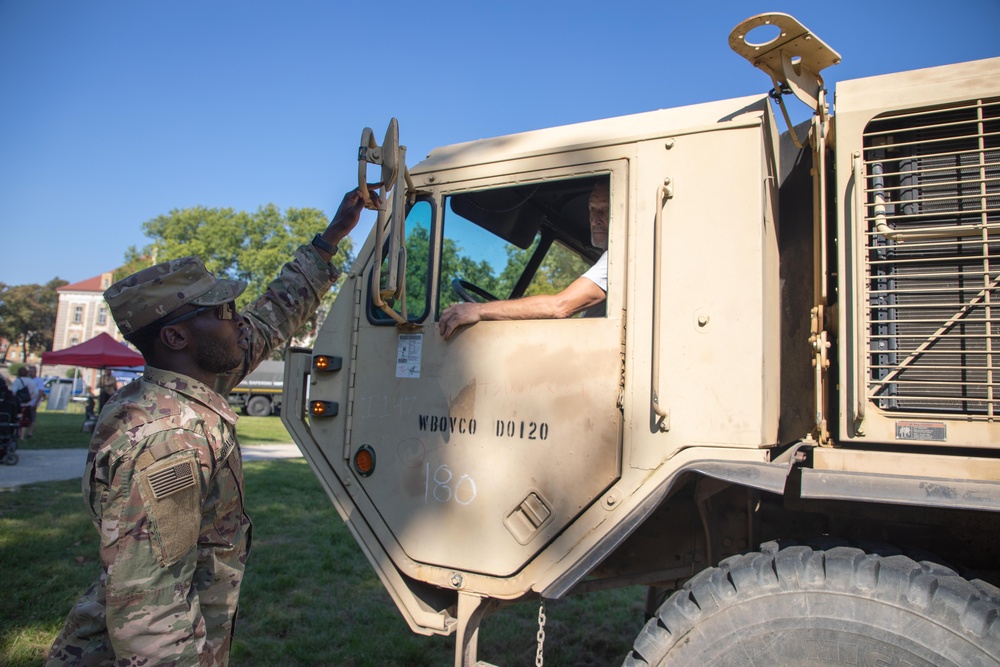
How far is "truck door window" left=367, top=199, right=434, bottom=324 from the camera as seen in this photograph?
112 inches

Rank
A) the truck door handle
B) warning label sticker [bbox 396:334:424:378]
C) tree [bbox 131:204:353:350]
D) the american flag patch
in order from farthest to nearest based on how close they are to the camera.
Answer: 1. tree [bbox 131:204:353:350]
2. warning label sticker [bbox 396:334:424:378]
3. the truck door handle
4. the american flag patch

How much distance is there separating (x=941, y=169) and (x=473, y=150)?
169cm

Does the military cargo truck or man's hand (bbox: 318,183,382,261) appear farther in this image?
man's hand (bbox: 318,183,382,261)

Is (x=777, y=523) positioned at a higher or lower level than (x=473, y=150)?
lower

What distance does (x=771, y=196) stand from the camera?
8.02 feet

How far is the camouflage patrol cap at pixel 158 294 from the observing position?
7.61ft

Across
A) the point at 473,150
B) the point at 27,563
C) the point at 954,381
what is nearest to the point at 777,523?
the point at 954,381

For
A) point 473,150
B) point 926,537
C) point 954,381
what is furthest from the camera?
point 473,150

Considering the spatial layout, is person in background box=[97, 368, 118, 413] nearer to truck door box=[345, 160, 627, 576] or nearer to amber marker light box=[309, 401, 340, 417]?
amber marker light box=[309, 401, 340, 417]

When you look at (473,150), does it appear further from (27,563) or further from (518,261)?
(27,563)

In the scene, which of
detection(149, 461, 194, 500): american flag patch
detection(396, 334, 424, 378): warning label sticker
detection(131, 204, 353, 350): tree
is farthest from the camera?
detection(131, 204, 353, 350): tree

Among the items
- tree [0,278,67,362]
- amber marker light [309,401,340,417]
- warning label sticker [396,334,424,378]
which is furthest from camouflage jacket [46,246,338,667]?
tree [0,278,67,362]

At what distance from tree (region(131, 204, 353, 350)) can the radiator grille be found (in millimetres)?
35550

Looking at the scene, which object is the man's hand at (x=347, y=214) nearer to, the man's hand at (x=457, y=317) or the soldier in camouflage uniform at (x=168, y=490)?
the soldier in camouflage uniform at (x=168, y=490)
